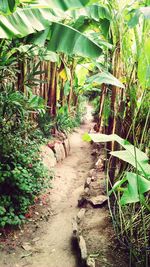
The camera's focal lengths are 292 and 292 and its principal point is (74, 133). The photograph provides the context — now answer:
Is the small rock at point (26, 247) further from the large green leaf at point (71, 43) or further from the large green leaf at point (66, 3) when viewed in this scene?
the large green leaf at point (66, 3)

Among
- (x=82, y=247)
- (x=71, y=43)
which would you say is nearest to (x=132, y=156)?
(x=82, y=247)

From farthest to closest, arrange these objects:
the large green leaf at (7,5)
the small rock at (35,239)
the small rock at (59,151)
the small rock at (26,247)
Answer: the small rock at (59,151) → the small rock at (35,239) → the small rock at (26,247) → the large green leaf at (7,5)

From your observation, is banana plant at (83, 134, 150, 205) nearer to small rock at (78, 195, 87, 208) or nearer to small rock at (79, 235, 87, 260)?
small rock at (79, 235, 87, 260)

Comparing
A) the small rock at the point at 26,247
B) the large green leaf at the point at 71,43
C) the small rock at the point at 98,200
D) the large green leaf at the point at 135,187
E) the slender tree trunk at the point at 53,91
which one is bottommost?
the small rock at the point at 26,247

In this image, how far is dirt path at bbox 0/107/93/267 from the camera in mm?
3734

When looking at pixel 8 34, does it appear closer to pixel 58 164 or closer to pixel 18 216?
pixel 18 216

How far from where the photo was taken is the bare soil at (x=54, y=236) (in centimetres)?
367

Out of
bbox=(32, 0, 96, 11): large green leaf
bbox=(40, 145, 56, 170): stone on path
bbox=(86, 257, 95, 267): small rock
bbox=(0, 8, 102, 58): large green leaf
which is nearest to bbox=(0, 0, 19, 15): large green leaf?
bbox=(32, 0, 96, 11): large green leaf

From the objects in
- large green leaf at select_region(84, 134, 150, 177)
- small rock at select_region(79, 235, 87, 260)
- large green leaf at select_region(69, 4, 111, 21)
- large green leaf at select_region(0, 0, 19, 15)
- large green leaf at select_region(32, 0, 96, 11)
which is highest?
large green leaf at select_region(69, 4, 111, 21)

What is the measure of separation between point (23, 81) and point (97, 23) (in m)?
1.80

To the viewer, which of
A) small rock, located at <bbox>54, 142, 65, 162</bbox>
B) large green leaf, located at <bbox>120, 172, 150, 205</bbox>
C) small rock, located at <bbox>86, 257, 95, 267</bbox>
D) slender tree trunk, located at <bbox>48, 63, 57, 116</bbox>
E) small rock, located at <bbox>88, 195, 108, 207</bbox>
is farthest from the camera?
slender tree trunk, located at <bbox>48, 63, 57, 116</bbox>

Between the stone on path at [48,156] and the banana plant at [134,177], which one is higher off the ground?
the banana plant at [134,177]

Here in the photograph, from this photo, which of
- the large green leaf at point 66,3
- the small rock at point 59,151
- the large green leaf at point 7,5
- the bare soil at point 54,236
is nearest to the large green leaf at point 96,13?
the large green leaf at point 66,3

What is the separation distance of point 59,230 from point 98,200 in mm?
761
